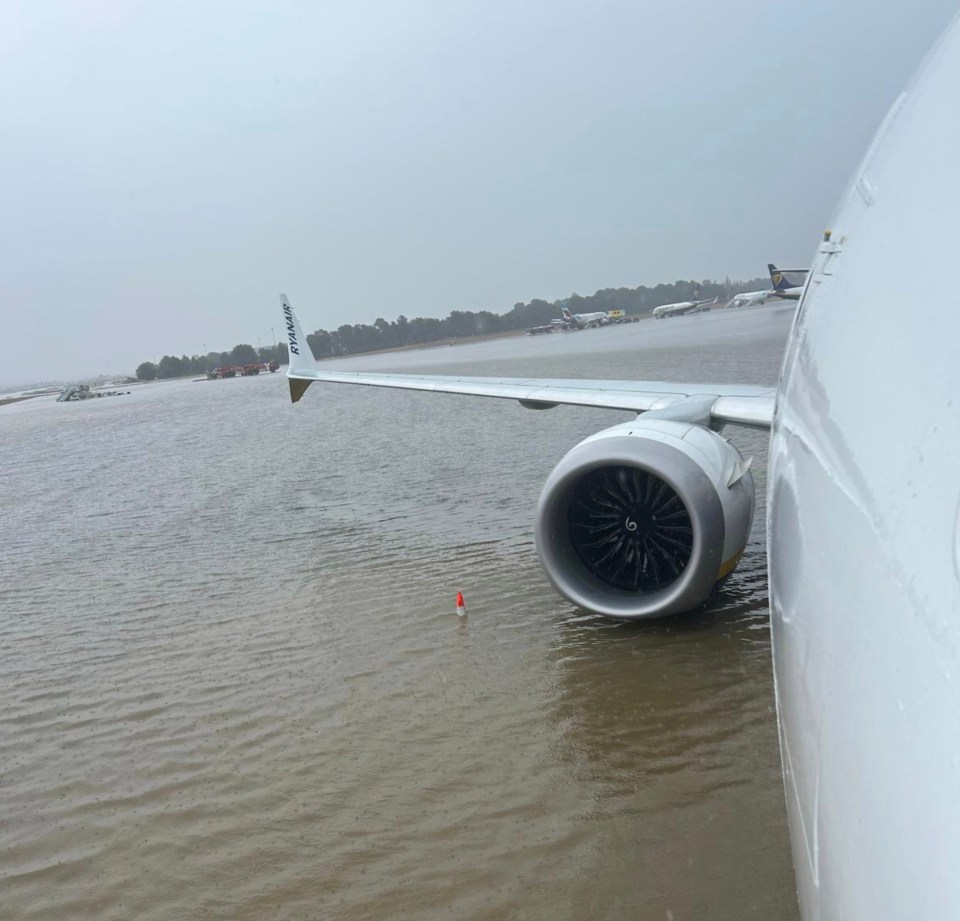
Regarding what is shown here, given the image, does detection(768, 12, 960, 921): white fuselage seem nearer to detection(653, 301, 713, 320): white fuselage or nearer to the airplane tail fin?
the airplane tail fin

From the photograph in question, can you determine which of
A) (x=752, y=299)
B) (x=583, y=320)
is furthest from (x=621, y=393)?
(x=583, y=320)

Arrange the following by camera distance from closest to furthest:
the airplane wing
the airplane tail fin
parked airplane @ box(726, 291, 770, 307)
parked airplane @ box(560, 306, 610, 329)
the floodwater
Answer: the floodwater < the airplane wing < the airplane tail fin < parked airplane @ box(726, 291, 770, 307) < parked airplane @ box(560, 306, 610, 329)

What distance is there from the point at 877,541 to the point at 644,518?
514 centimetres

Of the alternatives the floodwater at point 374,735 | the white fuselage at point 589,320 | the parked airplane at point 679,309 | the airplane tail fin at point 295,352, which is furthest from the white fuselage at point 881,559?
the parked airplane at point 679,309

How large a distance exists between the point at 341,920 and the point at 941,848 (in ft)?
11.3

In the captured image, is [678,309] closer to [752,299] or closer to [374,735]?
[752,299]

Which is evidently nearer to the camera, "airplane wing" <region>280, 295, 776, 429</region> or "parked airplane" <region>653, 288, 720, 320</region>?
"airplane wing" <region>280, 295, 776, 429</region>

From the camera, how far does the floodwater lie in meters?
4.27

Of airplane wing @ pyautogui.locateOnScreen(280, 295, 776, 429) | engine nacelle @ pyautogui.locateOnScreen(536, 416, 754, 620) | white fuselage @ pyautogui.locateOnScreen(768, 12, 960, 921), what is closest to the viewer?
white fuselage @ pyautogui.locateOnScreen(768, 12, 960, 921)

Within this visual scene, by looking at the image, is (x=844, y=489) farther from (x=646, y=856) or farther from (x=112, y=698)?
(x=112, y=698)

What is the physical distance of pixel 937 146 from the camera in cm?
234

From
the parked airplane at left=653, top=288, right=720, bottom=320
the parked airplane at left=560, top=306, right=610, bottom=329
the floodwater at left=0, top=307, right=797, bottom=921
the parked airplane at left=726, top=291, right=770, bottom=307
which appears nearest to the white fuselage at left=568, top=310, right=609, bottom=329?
the parked airplane at left=560, top=306, right=610, bottom=329

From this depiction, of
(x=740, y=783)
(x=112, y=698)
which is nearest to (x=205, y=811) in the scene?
(x=112, y=698)

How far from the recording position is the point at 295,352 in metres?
14.9
